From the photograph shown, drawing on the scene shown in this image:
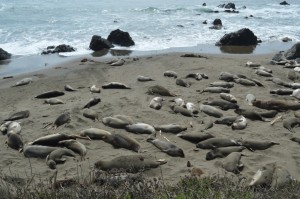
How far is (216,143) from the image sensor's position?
21.4ft

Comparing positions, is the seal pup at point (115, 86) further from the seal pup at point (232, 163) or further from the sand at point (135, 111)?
the seal pup at point (232, 163)

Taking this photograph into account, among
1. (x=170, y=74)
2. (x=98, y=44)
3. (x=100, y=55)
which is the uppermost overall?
(x=170, y=74)

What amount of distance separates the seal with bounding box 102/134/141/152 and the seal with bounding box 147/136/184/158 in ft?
1.03

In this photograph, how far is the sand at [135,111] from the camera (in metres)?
5.92

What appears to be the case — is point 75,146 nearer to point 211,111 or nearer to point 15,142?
point 15,142

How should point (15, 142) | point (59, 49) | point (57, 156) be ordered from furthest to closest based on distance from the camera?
point (59, 49)
point (15, 142)
point (57, 156)

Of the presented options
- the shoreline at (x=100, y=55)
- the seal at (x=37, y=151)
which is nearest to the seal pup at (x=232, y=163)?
the seal at (x=37, y=151)

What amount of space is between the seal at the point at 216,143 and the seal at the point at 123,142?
1086mm

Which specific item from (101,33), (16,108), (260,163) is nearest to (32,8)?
(101,33)

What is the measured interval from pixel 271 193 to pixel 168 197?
1239 mm

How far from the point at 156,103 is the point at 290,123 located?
9.16ft

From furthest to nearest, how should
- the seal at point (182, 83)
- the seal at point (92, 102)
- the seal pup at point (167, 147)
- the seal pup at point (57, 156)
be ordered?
the seal at point (182, 83) < the seal at point (92, 102) < the seal pup at point (167, 147) < the seal pup at point (57, 156)

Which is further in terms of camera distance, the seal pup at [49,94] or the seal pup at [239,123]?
the seal pup at [49,94]

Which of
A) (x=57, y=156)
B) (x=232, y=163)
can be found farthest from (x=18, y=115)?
(x=232, y=163)
